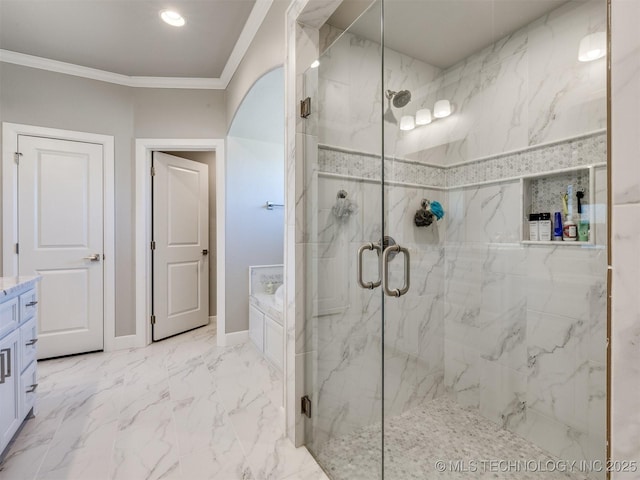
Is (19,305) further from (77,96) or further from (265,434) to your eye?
(77,96)

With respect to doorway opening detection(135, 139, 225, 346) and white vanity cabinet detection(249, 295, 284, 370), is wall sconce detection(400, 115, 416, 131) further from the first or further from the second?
doorway opening detection(135, 139, 225, 346)

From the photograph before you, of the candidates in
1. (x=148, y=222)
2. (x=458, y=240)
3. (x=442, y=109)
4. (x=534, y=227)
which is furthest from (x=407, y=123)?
(x=148, y=222)

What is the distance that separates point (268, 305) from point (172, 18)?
7.66ft

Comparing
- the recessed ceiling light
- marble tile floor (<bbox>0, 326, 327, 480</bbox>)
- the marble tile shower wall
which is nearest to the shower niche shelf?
the marble tile shower wall

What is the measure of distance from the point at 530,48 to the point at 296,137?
137 centimetres

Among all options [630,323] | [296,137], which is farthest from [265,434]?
[630,323]

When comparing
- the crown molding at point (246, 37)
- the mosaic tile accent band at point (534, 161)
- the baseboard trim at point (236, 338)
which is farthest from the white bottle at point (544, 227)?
the baseboard trim at point (236, 338)

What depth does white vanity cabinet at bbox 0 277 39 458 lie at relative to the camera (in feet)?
4.99

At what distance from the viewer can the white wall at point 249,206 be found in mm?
3264

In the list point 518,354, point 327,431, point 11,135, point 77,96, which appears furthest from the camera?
point 77,96

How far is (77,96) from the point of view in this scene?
116 inches

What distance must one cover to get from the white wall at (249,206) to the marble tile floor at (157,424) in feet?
2.53

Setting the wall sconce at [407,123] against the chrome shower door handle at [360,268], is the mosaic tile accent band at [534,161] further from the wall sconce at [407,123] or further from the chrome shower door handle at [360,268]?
the chrome shower door handle at [360,268]

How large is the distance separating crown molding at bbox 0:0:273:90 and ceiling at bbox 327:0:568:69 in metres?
0.77
